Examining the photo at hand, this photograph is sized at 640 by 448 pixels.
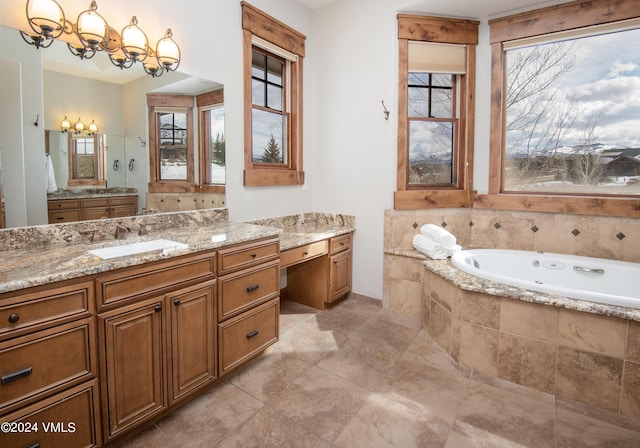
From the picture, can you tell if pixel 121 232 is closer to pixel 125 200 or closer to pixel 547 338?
pixel 125 200

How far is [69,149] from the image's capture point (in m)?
1.88

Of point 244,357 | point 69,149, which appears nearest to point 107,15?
point 69,149

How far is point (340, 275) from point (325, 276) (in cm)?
21

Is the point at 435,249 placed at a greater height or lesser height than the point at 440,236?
lesser

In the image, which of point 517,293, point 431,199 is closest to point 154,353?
point 517,293

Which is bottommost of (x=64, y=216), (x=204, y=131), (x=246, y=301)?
(x=246, y=301)

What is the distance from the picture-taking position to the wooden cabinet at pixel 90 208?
1850 mm

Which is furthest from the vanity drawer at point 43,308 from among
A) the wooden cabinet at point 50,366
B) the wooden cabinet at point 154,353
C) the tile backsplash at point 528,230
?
the tile backsplash at point 528,230

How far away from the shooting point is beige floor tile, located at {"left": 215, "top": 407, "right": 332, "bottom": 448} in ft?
5.35

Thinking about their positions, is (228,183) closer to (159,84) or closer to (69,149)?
(159,84)

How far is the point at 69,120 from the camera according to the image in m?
1.89

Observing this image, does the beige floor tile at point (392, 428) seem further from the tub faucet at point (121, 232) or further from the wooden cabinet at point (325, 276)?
the tub faucet at point (121, 232)

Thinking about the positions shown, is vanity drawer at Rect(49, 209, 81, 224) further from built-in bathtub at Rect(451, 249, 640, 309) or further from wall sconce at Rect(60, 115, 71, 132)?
built-in bathtub at Rect(451, 249, 640, 309)

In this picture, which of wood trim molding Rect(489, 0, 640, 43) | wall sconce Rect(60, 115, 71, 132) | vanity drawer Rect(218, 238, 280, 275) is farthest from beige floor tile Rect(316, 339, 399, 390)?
wood trim molding Rect(489, 0, 640, 43)
